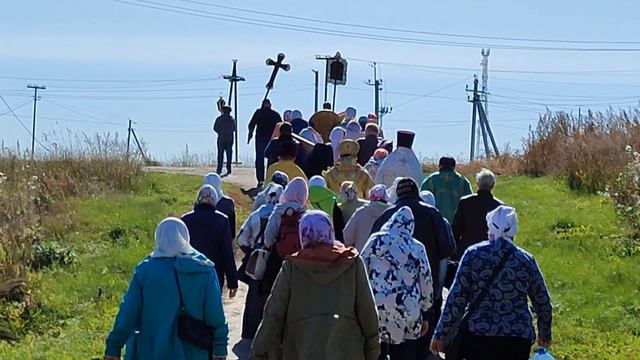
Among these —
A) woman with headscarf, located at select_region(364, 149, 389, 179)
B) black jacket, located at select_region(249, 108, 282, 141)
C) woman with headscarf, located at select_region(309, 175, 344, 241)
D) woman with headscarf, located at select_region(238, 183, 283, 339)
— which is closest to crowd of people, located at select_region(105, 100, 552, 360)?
woman with headscarf, located at select_region(238, 183, 283, 339)

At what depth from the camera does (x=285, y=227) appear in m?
10.4

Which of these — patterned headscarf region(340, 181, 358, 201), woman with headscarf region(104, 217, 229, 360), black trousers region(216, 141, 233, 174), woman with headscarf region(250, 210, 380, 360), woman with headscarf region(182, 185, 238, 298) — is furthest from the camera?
black trousers region(216, 141, 233, 174)

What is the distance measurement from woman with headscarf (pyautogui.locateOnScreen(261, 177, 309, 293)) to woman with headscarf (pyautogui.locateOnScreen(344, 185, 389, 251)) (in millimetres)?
765

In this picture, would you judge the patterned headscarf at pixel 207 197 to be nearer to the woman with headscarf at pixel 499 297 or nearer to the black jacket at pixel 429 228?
the black jacket at pixel 429 228

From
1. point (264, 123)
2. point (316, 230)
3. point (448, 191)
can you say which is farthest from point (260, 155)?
point (316, 230)

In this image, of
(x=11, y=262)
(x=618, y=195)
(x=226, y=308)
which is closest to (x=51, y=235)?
(x=11, y=262)

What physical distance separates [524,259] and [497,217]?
0.34 meters

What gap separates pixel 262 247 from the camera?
35.3 ft

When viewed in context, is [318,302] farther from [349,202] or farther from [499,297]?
[349,202]

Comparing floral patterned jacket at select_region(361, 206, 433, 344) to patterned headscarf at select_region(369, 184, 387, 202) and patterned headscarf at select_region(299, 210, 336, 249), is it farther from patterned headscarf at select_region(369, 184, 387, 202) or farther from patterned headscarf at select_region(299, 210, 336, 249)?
patterned headscarf at select_region(369, 184, 387, 202)

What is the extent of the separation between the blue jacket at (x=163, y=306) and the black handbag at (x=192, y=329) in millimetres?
26

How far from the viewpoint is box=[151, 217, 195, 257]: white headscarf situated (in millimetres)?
7711

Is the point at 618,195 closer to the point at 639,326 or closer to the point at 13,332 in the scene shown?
the point at 639,326

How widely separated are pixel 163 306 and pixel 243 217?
13.8 meters
